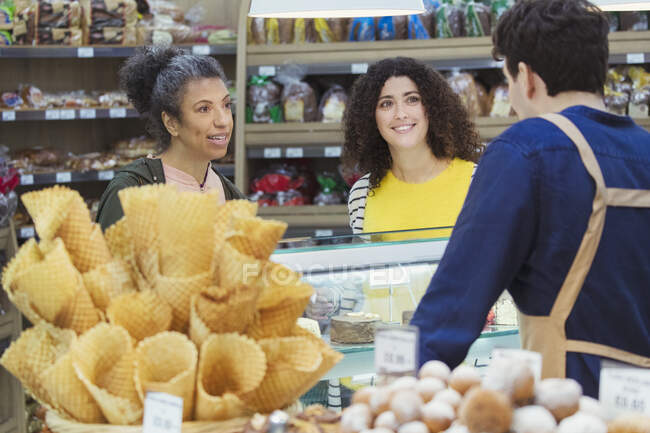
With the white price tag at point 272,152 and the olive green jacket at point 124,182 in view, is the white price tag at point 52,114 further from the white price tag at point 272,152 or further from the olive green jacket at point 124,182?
the olive green jacket at point 124,182

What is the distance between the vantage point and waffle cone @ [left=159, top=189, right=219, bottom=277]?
1.07 meters

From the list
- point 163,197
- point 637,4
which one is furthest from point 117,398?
point 637,4

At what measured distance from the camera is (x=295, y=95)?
15.4ft

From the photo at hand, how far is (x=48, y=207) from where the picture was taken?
→ 3.58 feet

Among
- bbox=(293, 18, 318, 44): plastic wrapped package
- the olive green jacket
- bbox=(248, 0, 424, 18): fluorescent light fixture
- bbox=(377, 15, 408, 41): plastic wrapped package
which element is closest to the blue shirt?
bbox=(248, 0, 424, 18): fluorescent light fixture

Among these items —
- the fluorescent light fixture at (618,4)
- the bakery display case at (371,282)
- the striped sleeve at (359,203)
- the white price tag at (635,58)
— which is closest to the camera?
the bakery display case at (371,282)

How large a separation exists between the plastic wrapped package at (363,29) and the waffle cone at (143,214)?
12.0 ft

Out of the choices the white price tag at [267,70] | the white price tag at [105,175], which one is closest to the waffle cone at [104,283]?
the white price tag at [267,70]

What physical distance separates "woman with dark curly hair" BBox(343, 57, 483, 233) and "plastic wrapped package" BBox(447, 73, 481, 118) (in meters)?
1.64

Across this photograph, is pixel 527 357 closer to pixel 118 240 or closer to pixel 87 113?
pixel 118 240

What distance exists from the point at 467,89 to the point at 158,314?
3.76 meters

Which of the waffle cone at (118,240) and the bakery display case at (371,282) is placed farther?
the bakery display case at (371,282)

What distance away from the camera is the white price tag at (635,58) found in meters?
4.45

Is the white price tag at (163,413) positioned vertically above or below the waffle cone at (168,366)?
below
